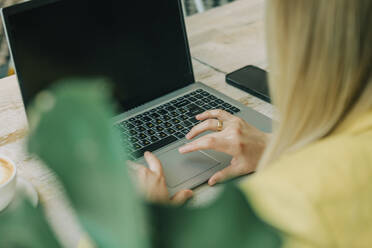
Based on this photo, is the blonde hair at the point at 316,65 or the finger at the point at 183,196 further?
the finger at the point at 183,196

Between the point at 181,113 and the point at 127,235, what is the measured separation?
0.84 meters

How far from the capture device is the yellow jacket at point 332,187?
1.30ft

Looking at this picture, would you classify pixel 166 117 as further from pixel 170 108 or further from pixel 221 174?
pixel 221 174

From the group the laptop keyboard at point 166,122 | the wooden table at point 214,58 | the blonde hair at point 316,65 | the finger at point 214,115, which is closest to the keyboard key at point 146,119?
the laptop keyboard at point 166,122

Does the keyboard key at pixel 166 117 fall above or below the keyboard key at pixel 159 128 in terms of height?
above

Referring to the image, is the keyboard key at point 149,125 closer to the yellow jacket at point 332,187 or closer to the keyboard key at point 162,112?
the keyboard key at point 162,112

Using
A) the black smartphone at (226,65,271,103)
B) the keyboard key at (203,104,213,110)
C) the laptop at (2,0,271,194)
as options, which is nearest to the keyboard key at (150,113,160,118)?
the laptop at (2,0,271,194)

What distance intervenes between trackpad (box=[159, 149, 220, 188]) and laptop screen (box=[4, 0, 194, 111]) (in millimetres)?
142

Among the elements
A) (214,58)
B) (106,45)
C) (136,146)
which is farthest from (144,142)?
(214,58)

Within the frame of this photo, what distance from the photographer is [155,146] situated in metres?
0.85

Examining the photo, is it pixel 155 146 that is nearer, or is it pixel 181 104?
pixel 155 146

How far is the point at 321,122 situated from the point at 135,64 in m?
0.51

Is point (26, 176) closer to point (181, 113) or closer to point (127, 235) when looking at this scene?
point (181, 113)

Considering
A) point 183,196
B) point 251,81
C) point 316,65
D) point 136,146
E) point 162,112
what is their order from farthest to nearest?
point 251,81, point 162,112, point 136,146, point 183,196, point 316,65
